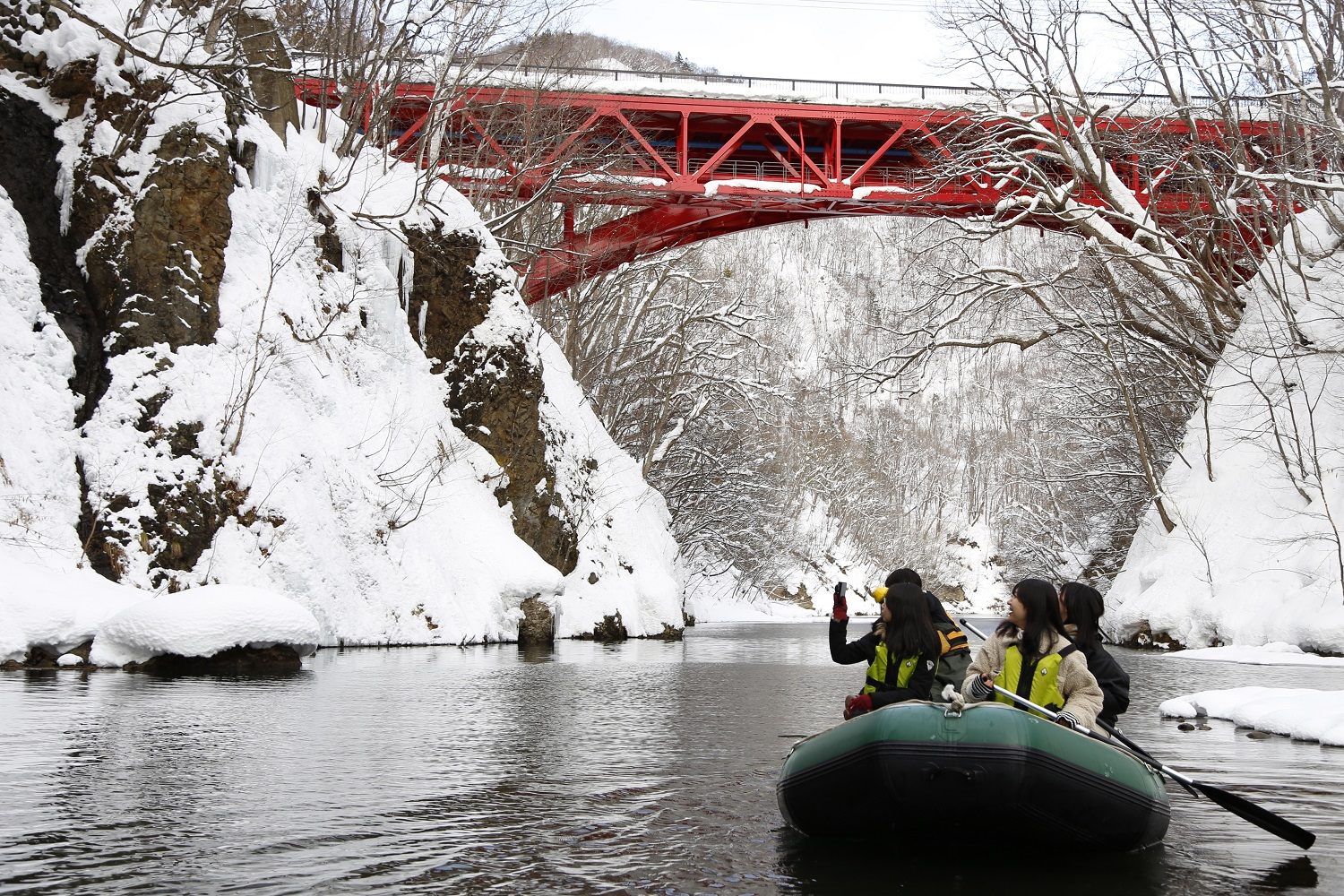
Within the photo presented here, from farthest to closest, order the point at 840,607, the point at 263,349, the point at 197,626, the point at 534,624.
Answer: the point at 534,624, the point at 263,349, the point at 197,626, the point at 840,607

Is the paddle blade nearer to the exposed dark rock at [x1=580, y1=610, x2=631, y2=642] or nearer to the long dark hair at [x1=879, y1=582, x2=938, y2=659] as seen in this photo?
the long dark hair at [x1=879, y1=582, x2=938, y2=659]

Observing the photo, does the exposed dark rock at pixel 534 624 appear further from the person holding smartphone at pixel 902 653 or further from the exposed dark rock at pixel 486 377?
the person holding smartphone at pixel 902 653

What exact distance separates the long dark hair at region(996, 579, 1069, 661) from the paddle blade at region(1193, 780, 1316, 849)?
957 millimetres

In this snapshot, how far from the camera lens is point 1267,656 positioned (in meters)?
17.4

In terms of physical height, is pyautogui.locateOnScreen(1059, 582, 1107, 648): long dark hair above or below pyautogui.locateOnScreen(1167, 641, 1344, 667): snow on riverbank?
above

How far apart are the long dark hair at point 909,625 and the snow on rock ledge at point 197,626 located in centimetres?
832

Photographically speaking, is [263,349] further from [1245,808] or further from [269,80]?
[1245,808]

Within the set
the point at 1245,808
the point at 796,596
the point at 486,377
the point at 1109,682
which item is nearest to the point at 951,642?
the point at 1109,682

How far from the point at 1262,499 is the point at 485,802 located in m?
19.2

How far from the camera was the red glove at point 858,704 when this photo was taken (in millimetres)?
6191

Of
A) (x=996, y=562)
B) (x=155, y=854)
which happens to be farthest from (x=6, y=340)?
(x=996, y=562)

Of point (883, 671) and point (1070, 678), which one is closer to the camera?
point (1070, 678)

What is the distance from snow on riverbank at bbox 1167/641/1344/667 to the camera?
53.6ft

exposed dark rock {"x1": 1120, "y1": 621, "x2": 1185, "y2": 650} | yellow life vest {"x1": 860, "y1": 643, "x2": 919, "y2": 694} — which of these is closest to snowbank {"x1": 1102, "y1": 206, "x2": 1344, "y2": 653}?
exposed dark rock {"x1": 1120, "y1": 621, "x2": 1185, "y2": 650}
